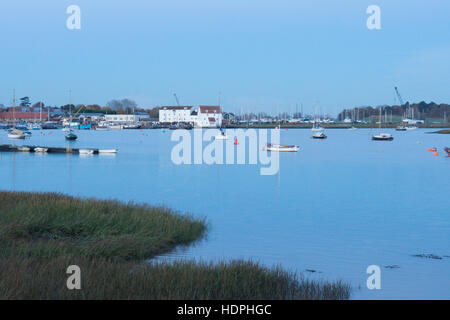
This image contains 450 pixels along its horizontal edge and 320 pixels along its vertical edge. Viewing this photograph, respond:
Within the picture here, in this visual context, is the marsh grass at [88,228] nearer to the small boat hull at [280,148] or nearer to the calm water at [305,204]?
the calm water at [305,204]

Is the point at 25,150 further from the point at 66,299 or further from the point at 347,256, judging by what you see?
the point at 66,299

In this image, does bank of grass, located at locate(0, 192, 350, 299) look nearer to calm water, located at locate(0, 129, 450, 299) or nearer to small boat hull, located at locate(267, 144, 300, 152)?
calm water, located at locate(0, 129, 450, 299)

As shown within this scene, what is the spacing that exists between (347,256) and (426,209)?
1310 cm

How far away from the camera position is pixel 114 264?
11641 mm

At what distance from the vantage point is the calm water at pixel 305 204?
15547 mm

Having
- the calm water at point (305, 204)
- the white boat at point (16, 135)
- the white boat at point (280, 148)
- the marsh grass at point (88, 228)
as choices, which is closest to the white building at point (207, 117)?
the white boat at point (16, 135)

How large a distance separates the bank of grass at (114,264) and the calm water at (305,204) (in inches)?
56.2

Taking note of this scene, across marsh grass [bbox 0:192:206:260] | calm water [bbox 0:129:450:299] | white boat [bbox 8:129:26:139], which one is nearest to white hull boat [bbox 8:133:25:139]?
white boat [bbox 8:129:26:139]

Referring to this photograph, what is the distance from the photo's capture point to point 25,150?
210ft

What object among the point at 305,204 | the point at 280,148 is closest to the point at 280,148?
the point at 280,148

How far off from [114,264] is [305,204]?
724 inches

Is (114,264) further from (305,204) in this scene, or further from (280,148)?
(280,148)

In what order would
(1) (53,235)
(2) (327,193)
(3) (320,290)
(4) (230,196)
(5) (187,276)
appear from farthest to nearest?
(2) (327,193), (4) (230,196), (1) (53,235), (3) (320,290), (5) (187,276)
